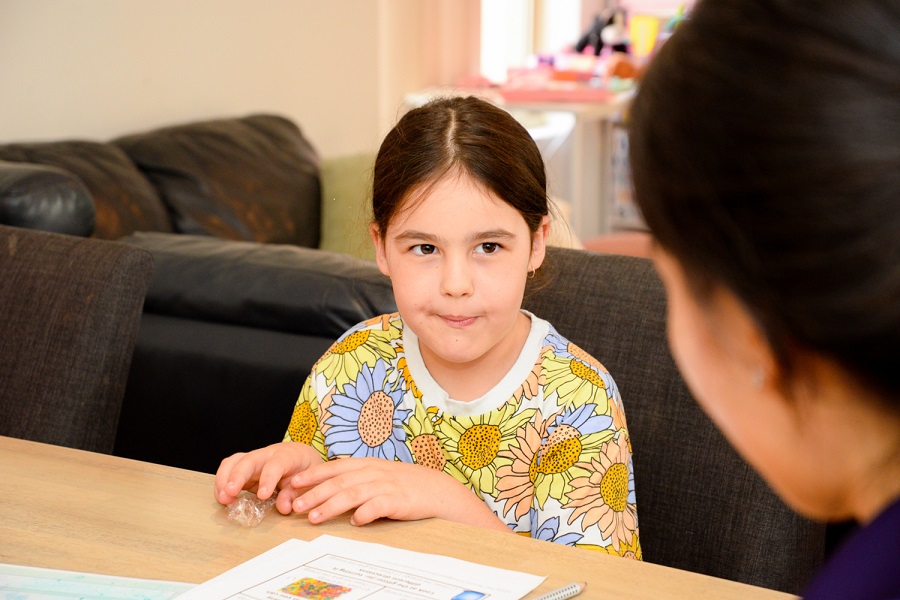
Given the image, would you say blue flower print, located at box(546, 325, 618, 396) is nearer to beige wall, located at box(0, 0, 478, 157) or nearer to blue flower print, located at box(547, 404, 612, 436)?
blue flower print, located at box(547, 404, 612, 436)

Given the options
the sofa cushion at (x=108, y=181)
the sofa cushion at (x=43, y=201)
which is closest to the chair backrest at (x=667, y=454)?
the sofa cushion at (x=43, y=201)

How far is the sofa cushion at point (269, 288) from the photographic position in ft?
5.86

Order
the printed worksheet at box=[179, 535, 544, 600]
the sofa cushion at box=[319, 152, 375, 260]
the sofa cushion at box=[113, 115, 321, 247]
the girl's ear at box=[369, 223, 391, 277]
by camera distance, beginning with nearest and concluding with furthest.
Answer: the printed worksheet at box=[179, 535, 544, 600], the girl's ear at box=[369, 223, 391, 277], the sofa cushion at box=[113, 115, 321, 247], the sofa cushion at box=[319, 152, 375, 260]

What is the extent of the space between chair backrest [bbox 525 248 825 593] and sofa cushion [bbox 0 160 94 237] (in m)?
1.12

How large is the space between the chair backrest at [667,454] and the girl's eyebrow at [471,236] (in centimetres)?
20

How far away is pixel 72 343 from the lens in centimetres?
137

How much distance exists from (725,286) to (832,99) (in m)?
0.10

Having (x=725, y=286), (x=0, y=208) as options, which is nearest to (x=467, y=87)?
(x=0, y=208)

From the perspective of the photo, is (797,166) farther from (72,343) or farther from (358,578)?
(72,343)

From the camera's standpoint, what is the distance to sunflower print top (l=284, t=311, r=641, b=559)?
3.96ft

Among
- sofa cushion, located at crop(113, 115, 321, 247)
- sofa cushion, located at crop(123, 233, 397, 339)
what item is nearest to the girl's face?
sofa cushion, located at crop(123, 233, 397, 339)

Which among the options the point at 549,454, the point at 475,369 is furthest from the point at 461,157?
the point at 549,454

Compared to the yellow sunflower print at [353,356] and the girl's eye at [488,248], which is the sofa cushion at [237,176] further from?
the girl's eye at [488,248]

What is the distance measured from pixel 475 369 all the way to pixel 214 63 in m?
2.75
